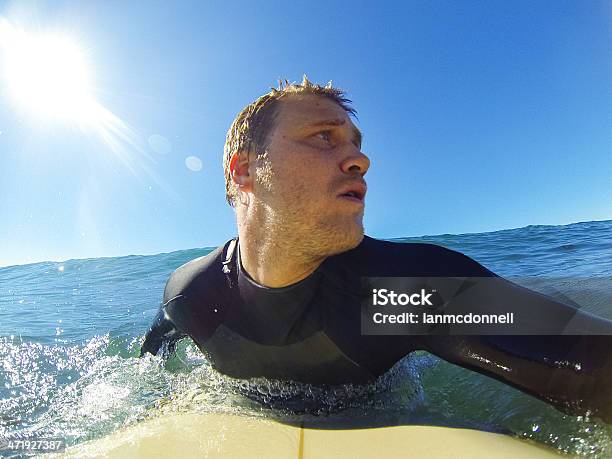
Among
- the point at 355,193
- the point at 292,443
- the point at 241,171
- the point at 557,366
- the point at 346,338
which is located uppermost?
the point at 241,171

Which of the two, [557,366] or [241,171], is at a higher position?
[241,171]

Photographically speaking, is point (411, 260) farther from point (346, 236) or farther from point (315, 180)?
point (315, 180)

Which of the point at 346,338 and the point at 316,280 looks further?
the point at 316,280

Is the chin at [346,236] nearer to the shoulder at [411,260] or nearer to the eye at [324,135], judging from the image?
the shoulder at [411,260]

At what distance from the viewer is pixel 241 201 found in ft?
7.97

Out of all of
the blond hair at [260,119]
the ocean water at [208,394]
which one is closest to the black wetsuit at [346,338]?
the ocean water at [208,394]

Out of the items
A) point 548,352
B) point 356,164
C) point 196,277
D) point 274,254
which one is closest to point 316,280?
point 274,254

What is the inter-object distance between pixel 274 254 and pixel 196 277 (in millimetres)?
824

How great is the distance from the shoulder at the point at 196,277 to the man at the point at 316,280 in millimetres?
17

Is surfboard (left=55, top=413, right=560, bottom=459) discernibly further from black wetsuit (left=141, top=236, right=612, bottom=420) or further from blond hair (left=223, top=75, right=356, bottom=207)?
blond hair (left=223, top=75, right=356, bottom=207)

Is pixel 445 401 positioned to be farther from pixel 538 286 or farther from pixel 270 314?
pixel 538 286

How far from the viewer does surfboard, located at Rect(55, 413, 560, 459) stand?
4.82ft

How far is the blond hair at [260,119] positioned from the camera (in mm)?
2352

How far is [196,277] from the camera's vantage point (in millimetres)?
2701
